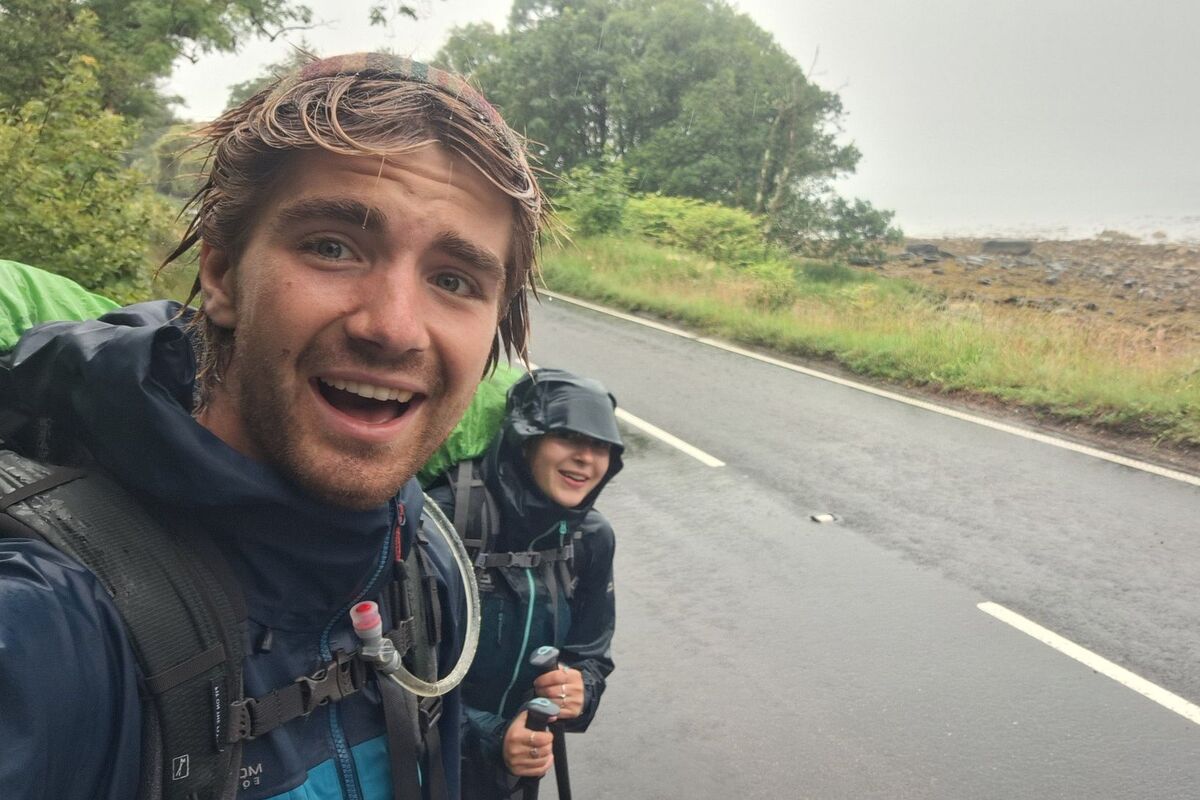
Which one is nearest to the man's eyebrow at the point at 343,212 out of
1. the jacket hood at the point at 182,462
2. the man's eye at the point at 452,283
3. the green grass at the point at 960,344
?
the man's eye at the point at 452,283

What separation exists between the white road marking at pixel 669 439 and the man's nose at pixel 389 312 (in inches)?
232

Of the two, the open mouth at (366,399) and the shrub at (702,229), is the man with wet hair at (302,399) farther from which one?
the shrub at (702,229)

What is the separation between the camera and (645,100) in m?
Result: 36.6

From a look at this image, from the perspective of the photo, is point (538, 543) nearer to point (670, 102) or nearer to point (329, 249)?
point (329, 249)

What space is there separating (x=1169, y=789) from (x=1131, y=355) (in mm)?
7717

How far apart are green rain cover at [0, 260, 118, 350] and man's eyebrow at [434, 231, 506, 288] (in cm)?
63

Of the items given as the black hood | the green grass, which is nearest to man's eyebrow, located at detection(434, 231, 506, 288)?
the black hood

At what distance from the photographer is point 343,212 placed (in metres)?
1.15

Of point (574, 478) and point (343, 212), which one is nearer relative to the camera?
point (343, 212)

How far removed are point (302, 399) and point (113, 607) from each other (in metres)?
0.34

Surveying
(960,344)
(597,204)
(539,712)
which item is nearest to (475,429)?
(539,712)

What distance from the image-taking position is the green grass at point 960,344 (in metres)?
8.17

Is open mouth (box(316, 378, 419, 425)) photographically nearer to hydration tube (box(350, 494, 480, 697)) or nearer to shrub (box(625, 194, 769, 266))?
hydration tube (box(350, 494, 480, 697))

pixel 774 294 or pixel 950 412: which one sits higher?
pixel 774 294
